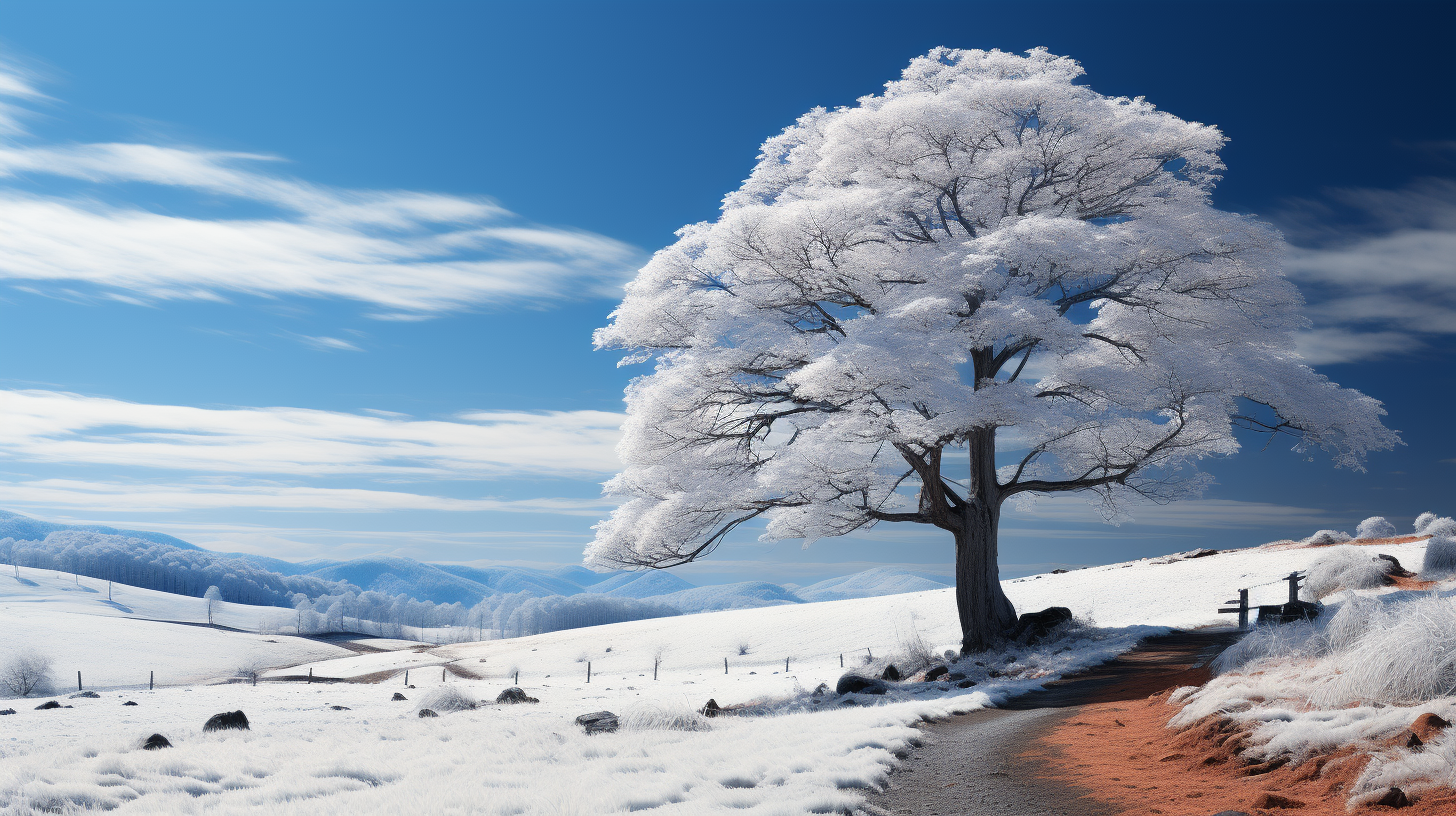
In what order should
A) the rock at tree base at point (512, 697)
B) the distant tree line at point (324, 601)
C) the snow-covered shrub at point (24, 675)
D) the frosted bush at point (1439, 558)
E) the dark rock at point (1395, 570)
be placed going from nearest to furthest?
the rock at tree base at point (512, 697), the frosted bush at point (1439, 558), the dark rock at point (1395, 570), the snow-covered shrub at point (24, 675), the distant tree line at point (324, 601)

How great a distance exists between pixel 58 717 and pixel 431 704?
10.0 m

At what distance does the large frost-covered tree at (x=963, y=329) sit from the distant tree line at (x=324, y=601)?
360 feet

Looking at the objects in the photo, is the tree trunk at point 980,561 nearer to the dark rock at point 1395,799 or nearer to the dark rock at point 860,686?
the dark rock at point 860,686

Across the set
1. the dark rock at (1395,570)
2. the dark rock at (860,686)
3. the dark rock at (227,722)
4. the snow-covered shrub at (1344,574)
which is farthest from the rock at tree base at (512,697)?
the dark rock at (1395,570)

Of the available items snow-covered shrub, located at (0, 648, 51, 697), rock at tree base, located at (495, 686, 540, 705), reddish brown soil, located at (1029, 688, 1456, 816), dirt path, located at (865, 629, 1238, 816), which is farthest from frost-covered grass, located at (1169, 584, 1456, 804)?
snow-covered shrub, located at (0, 648, 51, 697)

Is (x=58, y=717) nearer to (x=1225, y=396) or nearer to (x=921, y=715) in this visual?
(x=921, y=715)

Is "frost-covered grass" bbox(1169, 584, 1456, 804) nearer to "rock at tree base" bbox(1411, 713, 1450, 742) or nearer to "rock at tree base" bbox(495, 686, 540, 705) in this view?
"rock at tree base" bbox(1411, 713, 1450, 742)

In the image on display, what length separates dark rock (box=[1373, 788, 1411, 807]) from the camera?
15.6ft

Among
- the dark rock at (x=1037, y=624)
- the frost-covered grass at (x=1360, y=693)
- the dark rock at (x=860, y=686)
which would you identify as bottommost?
the dark rock at (x=860, y=686)

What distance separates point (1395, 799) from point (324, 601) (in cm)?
18958

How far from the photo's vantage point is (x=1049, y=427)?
1478cm

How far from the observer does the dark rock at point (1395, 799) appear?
15.6 ft

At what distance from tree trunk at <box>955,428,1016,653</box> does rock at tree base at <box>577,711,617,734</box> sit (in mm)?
8590

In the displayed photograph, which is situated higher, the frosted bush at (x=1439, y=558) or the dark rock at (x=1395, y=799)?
the frosted bush at (x=1439, y=558)
